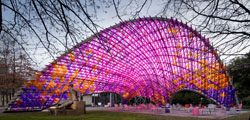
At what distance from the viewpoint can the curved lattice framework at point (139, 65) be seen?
2615cm

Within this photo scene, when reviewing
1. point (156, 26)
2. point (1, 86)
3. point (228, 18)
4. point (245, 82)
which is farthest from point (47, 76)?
point (245, 82)

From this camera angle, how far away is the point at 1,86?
30.9 m

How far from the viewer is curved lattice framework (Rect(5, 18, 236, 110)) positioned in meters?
26.2

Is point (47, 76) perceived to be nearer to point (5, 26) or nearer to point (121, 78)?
point (121, 78)

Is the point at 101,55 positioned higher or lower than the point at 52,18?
higher

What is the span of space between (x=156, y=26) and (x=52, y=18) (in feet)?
69.8

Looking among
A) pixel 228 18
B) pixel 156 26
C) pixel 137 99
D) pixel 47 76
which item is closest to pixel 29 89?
pixel 47 76

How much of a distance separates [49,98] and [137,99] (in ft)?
97.2

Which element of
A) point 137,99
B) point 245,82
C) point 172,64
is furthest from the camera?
point 137,99

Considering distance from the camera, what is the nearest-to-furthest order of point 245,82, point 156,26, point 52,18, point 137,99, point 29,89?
1. point 52,18
2. point 156,26
3. point 29,89
4. point 245,82
5. point 137,99

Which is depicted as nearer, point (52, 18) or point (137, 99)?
point (52, 18)

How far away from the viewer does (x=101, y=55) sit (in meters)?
29.9

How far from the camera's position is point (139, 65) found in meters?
33.4

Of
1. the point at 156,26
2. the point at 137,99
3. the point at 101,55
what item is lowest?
the point at 137,99
